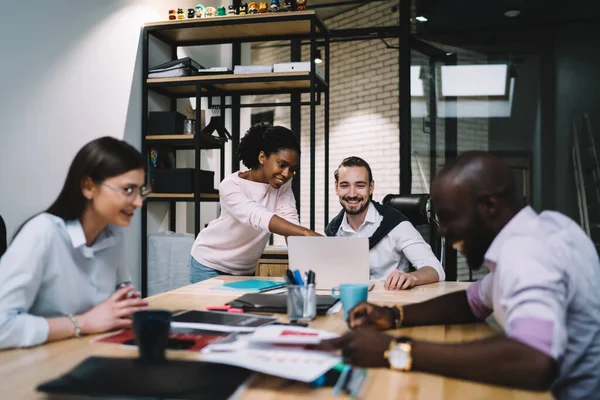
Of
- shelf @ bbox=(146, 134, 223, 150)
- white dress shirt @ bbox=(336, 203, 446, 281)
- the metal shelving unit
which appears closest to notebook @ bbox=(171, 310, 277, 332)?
white dress shirt @ bbox=(336, 203, 446, 281)

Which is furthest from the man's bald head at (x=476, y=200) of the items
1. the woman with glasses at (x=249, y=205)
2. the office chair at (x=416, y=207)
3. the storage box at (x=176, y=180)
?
the storage box at (x=176, y=180)

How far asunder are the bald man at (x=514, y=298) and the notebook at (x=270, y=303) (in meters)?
0.50

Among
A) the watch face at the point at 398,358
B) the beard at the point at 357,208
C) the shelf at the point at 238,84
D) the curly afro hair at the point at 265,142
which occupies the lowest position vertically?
the watch face at the point at 398,358

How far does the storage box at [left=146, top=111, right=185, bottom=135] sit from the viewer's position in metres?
3.88

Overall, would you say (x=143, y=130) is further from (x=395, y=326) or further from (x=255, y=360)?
(x=255, y=360)

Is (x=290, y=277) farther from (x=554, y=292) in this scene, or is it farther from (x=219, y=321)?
(x=554, y=292)

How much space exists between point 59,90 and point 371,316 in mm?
2409

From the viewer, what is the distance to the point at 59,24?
3.11m

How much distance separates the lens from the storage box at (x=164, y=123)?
3.88 m

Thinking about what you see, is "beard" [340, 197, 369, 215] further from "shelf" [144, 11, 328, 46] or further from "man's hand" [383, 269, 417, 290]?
"shelf" [144, 11, 328, 46]

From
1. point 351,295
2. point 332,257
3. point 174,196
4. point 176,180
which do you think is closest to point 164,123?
point 176,180

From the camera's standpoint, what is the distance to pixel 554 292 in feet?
3.34

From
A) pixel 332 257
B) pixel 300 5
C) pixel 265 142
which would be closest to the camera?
pixel 332 257

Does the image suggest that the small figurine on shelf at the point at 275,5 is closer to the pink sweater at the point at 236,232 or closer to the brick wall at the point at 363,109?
the pink sweater at the point at 236,232
